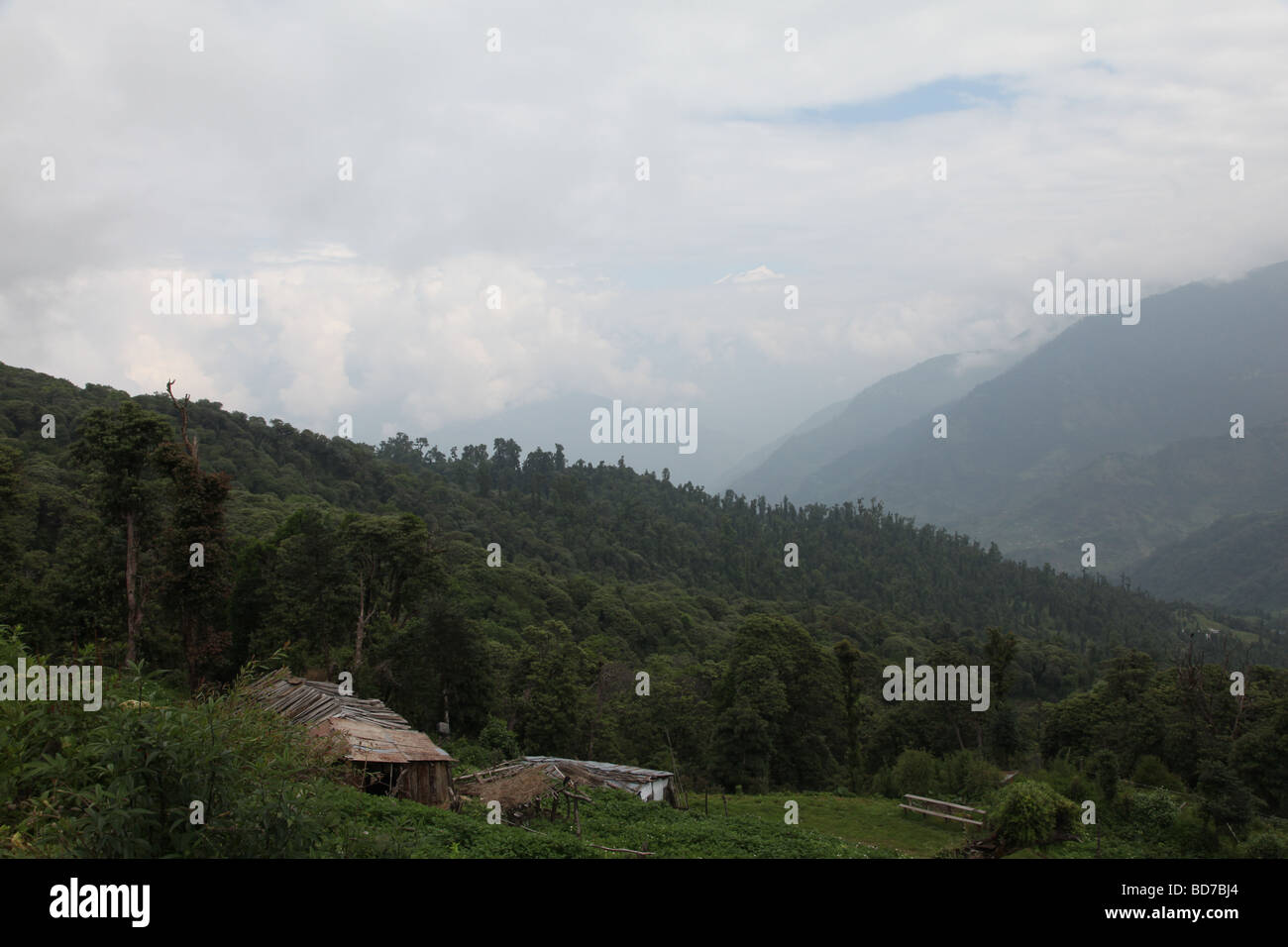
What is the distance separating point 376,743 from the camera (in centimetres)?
1673

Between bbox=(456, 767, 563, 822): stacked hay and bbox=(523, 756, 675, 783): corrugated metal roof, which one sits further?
bbox=(523, 756, 675, 783): corrugated metal roof

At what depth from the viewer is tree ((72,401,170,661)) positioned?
21484 mm

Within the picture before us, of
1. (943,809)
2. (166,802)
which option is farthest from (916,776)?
(166,802)

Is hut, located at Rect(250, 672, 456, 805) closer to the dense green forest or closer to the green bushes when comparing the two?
the dense green forest

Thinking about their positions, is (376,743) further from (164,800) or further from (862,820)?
(862,820)

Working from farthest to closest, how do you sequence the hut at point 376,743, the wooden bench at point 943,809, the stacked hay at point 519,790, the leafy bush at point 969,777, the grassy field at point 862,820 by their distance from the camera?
the leafy bush at point 969,777, the wooden bench at point 943,809, the grassy field at point 862,820, the stacked hay at point 519,790, the hut at point 376,743

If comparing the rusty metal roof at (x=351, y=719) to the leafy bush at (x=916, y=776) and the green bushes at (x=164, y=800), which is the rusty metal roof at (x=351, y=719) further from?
the leafy bush at (x=916, y=776)

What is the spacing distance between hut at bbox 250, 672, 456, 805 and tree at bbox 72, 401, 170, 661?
5925mm

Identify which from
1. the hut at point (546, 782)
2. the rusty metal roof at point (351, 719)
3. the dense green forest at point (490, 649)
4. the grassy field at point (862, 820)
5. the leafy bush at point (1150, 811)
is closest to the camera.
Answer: the rusty metal roof at point (351, 719)

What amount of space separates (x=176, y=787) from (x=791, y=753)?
32111 mm

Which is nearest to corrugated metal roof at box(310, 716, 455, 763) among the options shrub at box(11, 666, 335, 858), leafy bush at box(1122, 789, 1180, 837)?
shrub at box(11, 666, 335, 858)

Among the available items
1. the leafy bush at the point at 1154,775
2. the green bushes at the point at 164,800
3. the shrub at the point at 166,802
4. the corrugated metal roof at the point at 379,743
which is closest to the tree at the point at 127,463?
the corrugated metal roof at the point at 379,743

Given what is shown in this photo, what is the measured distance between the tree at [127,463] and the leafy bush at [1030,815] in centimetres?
2348

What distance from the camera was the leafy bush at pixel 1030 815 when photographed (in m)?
19.8
